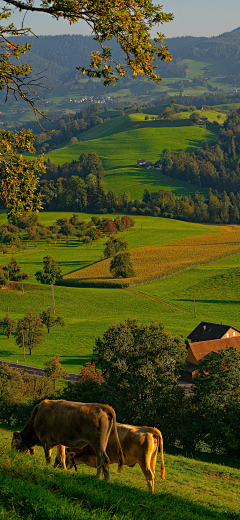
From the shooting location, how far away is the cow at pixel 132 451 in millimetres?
14844

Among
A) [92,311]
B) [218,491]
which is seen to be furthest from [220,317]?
[218,491]

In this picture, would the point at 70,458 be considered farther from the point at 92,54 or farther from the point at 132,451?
the point at 92,54

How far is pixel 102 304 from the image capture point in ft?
316

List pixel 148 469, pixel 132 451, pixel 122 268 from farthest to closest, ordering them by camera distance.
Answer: pixel 122 268, pixel 132 451, pixel 148 469

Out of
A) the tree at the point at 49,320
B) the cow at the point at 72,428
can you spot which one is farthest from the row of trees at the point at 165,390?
the tree at the point at 49,320

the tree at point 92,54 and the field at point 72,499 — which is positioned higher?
the tree at point 92,54

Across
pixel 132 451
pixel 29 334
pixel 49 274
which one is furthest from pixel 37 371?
pixel 132 451

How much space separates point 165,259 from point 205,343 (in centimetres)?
6692

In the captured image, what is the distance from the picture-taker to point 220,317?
8550cm

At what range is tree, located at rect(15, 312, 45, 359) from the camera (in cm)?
7231

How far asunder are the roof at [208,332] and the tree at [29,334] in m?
24.2

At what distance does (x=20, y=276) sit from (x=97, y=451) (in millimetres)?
103801

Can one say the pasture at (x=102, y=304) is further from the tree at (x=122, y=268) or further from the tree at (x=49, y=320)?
the tree at (x=122, y=268)

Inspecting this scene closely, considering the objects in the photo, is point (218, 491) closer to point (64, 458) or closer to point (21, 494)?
point (64, 458)
